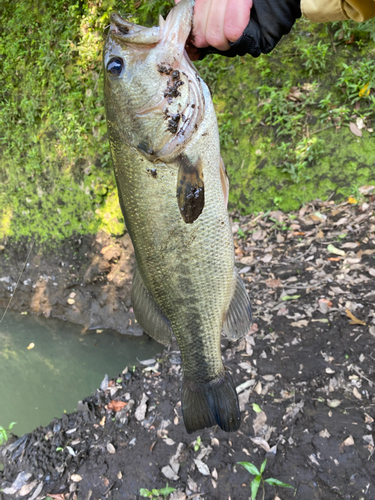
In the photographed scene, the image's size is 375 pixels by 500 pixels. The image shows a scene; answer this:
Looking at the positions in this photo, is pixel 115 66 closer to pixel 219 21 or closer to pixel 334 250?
pixel 219 21

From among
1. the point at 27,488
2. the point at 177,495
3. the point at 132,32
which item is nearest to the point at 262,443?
the point at 177,495

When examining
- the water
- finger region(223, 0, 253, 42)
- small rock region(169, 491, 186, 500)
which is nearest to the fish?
finger region(223, 0, 253, 42)

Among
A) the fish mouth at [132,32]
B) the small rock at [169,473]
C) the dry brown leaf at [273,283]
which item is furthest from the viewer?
the dry brown leaf at [273,283]

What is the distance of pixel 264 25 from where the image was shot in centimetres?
159

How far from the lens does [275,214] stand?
4695 mm

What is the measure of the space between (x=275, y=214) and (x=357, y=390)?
2.70 meters

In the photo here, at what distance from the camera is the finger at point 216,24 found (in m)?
1.47

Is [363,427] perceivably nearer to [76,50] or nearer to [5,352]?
[5,352]

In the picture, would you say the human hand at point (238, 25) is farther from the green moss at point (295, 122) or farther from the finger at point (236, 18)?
the green moss at point (295, 122)

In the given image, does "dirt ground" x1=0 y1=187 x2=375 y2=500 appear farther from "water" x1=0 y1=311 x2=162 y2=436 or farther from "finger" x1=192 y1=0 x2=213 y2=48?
"finger" x1=192 y1=0 x2=213 y2=48

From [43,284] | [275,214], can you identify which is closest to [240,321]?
[275,214]

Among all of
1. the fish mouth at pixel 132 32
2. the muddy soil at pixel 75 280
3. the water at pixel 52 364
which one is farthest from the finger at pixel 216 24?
the water at pixel 52 364

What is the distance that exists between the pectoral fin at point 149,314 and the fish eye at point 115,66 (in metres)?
1.07

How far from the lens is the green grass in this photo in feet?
13.9
